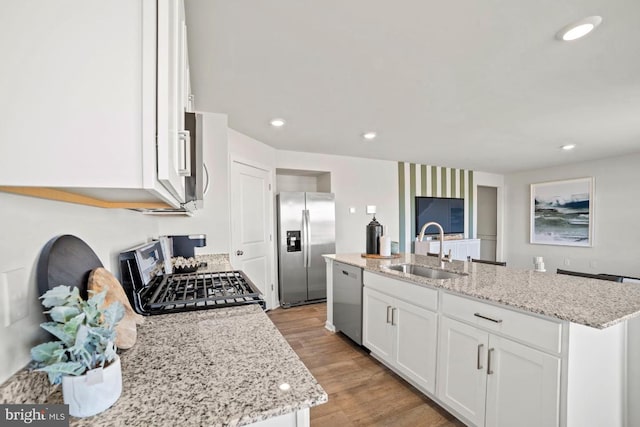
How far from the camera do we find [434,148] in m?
4.15

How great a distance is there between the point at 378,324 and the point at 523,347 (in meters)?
1.17

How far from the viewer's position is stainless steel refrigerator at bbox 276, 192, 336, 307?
3973mm

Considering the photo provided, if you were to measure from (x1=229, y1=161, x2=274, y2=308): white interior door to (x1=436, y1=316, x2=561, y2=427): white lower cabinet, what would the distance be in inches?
93.1

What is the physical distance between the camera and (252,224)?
3541 millimetres

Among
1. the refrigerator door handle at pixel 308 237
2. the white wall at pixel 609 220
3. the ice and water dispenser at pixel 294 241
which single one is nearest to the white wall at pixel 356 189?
the refrigerator door handle at pixel 308 237

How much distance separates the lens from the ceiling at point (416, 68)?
1383 mm

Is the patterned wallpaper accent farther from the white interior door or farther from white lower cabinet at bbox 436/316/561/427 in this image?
white lower cabinet at bbox 436/316/561/427

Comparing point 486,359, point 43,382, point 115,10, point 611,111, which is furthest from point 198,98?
point 611,111

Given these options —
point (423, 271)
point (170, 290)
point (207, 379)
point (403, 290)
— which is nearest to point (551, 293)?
point (403, 290)

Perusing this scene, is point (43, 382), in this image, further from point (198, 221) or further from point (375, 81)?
point (375, 81)

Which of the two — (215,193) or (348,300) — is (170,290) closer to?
(215,193)

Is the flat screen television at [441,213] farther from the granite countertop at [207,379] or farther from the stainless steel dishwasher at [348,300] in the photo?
the granite countertop at [207,379]

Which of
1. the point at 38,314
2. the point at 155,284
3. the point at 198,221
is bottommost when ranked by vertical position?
the point at 155,284

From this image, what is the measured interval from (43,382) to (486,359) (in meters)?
1.80
